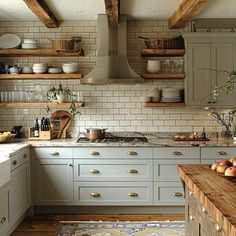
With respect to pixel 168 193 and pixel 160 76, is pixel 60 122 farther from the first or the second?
pixel 168 193

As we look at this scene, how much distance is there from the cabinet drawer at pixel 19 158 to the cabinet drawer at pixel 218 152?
2.18m

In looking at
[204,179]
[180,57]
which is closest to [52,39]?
[180,57]

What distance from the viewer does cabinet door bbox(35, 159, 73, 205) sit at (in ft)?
16.5

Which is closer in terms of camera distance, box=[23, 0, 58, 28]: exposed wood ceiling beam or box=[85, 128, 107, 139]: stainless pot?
box=[23, 0, 58, 28]: exposed wood ceiling beam

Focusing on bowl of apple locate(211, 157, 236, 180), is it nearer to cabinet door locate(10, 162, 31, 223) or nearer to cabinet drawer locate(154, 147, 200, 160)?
cabinet drawer locate(154, 147, 200, 160)

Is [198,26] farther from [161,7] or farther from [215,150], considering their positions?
[215,150]

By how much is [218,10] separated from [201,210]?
3.16m

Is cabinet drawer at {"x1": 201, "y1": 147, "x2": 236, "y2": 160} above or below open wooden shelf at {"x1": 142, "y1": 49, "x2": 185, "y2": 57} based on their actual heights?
below

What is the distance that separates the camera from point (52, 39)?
5.71 metres

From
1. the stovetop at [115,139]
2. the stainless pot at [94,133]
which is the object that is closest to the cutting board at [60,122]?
the stovetop at [115,139]

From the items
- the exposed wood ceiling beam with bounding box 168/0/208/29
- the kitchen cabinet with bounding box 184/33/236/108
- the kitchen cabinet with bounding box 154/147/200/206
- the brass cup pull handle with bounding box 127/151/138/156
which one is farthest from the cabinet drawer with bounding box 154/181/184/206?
the exposed wood ceiling beam with bounding box 168/0/208/29

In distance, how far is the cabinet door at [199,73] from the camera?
5438 millimetres

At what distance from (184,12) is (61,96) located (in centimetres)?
204

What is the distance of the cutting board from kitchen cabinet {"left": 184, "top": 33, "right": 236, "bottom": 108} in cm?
172
